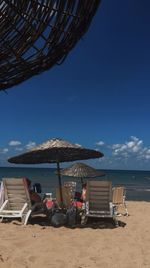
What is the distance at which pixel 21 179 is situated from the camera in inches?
372

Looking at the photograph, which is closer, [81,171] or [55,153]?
[55,153]

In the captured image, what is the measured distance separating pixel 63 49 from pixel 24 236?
6.79 m

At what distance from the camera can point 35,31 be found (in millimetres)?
1539

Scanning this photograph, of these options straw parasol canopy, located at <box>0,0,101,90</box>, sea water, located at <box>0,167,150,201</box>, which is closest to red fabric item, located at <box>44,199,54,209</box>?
sea water, located at <box>0,167,150,201</box>

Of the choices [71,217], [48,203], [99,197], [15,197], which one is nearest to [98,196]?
[99,197]

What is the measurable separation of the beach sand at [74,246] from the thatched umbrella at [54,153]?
4.94 feet

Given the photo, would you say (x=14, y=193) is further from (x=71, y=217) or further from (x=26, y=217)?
(x=71, y=217)

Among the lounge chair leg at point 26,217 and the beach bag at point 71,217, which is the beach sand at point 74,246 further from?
the beach bag at point 71,217

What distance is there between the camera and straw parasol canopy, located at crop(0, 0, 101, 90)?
1518 mm

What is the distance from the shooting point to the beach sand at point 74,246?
630cm

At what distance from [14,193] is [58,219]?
121 cm

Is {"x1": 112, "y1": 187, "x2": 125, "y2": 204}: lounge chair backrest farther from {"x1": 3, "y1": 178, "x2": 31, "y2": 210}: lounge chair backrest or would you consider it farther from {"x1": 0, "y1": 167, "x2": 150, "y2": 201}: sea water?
{"x1": 3, "y1": 178, "x2": 31, "y2": 210}: lounge chair backrest

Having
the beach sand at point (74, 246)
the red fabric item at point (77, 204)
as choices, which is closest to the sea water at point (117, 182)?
the red fabric item at point (77, 204)

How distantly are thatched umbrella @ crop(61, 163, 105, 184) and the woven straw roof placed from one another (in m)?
1.57
